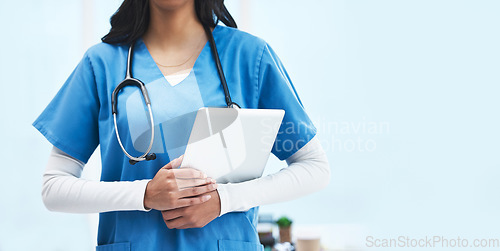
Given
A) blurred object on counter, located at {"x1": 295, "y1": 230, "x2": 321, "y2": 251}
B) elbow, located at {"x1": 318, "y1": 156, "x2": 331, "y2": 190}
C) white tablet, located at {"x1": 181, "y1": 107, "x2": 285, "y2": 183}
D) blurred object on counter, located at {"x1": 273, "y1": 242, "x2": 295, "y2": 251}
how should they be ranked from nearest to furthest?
white tablet, located at {"x1": 181, "y1": 107, "x2": 285, "y2": 183} < elbow, located at {"x1": 318, "y1": 156, "x2": 331, "y2": 190} < blurred object on counter, located at {"x1": 295, "y1": 230, "x2": 321, "y2": 251} < blurred object on counter, located at {"x1": 273, "y1": 242, "x2": 295, "y2": 251}

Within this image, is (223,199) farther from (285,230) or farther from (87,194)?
(285,230)

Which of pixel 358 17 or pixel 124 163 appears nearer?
pixel 124 163

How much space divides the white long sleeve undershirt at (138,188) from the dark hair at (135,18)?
0.26 metres

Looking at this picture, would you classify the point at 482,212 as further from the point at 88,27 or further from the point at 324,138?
the point at 88,27

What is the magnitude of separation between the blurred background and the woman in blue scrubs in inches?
26.2

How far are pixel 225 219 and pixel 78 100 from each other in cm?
35

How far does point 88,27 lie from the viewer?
209 centimetres

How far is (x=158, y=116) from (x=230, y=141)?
147mm

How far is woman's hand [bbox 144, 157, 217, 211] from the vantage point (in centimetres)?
68

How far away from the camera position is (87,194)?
712mm

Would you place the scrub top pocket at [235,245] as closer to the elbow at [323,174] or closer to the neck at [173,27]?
the elbow at [323,174]

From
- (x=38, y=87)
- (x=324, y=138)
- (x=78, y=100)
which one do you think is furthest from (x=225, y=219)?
(x=38, y=87)

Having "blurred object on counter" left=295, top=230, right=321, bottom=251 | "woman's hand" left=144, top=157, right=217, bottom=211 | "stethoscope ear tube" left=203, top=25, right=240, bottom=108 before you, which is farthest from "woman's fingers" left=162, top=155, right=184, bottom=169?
"blurred object on counter" left=295, top=230, right=321, bottom=251

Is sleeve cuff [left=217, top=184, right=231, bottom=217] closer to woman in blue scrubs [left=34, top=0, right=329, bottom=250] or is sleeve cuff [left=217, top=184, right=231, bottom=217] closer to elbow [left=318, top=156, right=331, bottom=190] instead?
woman in blue scrubs [left=34, top=0, right=329, bottom=250]
